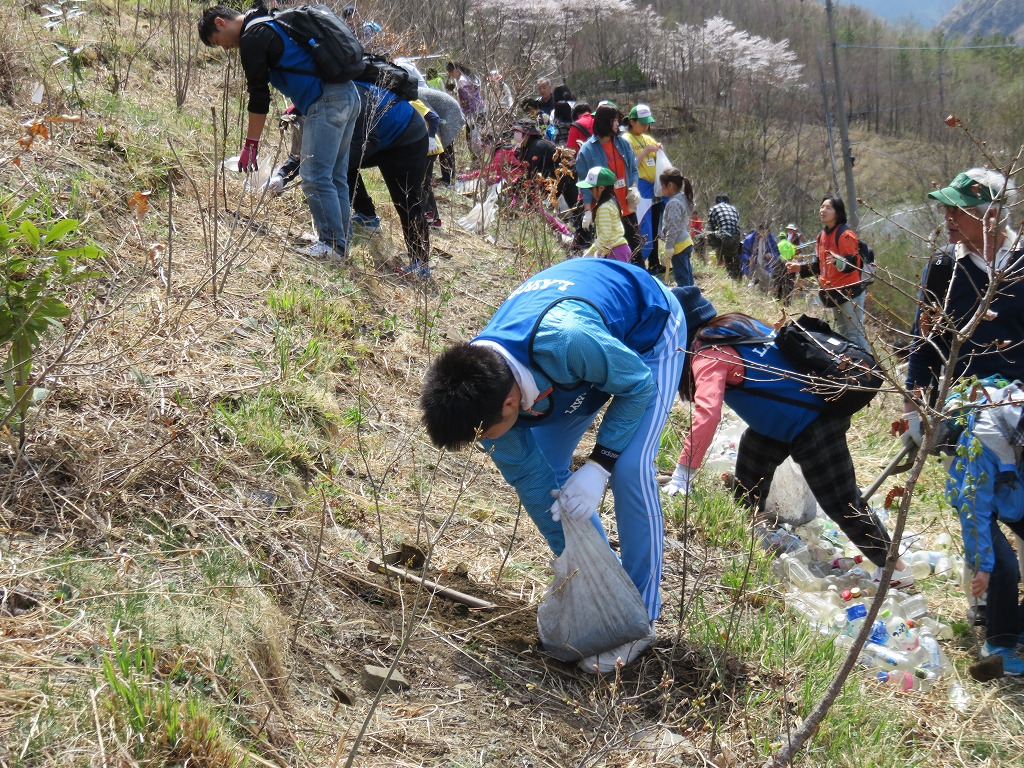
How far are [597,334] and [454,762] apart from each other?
4.27ft

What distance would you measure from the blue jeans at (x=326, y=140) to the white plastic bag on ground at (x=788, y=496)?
9.81ft

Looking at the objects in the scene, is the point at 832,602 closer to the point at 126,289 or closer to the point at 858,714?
the point at 858,714

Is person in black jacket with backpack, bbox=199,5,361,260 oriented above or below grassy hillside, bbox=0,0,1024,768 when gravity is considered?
above

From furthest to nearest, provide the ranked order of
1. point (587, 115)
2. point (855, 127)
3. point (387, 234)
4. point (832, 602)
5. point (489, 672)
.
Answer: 1. point (855, 127)
2. point (587, 115)
3. point (387, 234)
4. point (832, 602)
5. point (489, 672)

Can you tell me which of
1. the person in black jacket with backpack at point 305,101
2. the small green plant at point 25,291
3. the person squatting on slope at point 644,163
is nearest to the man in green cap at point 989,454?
the small green plant at point 25,291

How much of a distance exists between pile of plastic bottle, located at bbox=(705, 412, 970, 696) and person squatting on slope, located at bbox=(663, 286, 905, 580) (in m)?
0.24

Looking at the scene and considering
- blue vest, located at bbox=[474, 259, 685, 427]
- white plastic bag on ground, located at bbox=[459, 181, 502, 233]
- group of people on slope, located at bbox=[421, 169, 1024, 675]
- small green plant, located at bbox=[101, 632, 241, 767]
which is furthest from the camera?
white plastic bag on ground, located at bbox=[459, 181, 502, 233]

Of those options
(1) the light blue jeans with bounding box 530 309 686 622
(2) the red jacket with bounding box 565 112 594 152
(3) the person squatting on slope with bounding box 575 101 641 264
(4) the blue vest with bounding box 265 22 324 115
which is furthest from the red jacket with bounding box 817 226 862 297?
(1) the light blue jeans with bounding box 530 309 686 622

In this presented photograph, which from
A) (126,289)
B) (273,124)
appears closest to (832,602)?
(126,289)

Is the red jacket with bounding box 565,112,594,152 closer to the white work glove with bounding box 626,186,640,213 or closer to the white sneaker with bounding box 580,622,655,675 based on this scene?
the white work glove with bounding box 626,186,640,213

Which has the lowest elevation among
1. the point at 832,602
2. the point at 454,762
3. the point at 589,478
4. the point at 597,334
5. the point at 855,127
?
the point at 855,127

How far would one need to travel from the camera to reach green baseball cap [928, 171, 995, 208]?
3.52 meters

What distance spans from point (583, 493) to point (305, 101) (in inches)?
129

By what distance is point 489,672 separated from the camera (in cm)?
290
